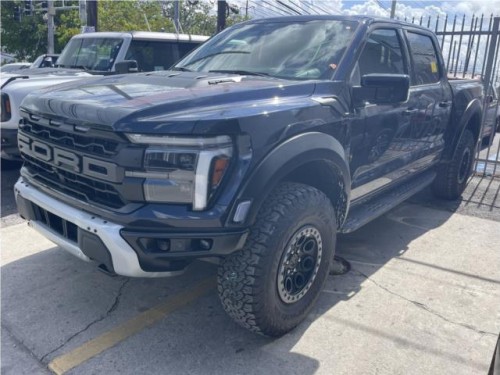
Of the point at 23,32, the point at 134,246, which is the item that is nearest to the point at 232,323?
the point at 134,246

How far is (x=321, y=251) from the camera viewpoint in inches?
120

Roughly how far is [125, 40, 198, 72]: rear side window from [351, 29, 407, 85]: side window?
178 inches

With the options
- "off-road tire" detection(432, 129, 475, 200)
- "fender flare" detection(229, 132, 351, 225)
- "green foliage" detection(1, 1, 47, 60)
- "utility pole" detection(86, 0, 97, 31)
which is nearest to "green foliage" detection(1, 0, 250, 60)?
"green foliage" detection(1, 1, 47, 60)

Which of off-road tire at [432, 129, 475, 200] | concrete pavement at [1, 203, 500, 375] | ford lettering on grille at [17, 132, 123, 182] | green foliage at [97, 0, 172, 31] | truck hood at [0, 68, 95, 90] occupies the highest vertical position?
green foliage at [97, 0, 172, 31]

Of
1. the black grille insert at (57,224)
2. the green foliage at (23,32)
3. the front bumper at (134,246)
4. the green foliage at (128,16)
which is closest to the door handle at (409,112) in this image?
the front bumper at (134,246)

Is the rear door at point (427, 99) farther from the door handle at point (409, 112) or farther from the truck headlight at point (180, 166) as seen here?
the truck headlight at point (180, 166)

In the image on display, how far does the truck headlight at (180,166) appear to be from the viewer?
2350mm

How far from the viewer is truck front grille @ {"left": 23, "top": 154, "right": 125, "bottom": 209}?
8.23 feet

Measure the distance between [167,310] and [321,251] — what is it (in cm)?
111

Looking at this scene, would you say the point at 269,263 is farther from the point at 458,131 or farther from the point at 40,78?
the point at 40,78

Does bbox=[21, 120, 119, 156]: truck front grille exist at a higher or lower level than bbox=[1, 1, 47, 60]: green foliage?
lower

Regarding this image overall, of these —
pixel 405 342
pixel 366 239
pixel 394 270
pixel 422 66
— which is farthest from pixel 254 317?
pixel 422 66

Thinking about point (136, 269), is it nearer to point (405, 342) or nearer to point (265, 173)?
point (265, 173)

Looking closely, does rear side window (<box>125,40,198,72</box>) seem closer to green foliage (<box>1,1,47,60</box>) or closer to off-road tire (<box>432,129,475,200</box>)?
off-road tire (<box>432,129,475,200</box>)
